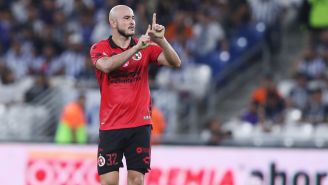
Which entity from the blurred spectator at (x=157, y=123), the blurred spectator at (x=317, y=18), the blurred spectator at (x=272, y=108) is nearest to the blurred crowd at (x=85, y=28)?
the blurred spectator at (x=317, y=18)

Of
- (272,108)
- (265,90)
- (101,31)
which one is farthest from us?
(101,31)

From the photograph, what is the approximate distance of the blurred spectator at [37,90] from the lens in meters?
18.5

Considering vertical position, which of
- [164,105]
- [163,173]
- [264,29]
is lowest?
[163,173]

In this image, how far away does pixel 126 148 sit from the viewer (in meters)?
10.3

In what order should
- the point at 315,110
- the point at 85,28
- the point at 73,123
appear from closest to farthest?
1. the point at 315,110
2. the point at 73,123
3. the point at 85,28

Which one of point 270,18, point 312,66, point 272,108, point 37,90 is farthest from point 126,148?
point 270,18

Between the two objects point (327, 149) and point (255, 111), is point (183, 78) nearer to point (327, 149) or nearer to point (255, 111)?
point (255, 111)

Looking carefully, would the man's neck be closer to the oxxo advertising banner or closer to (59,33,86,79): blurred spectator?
the oxxo advertising banner

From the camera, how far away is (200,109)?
714 inches

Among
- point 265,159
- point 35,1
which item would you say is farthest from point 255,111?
point 35,1

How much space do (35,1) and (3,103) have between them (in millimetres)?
3819

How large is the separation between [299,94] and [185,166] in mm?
A: 3552

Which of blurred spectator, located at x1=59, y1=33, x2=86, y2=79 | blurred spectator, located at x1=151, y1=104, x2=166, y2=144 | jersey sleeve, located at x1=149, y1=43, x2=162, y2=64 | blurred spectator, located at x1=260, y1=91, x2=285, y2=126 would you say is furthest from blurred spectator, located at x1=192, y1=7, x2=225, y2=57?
jersey sleeve, located at x1=149, y1=43, x2=162, y2=64

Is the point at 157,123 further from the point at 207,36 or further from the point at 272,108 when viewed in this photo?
the point at 207,36
